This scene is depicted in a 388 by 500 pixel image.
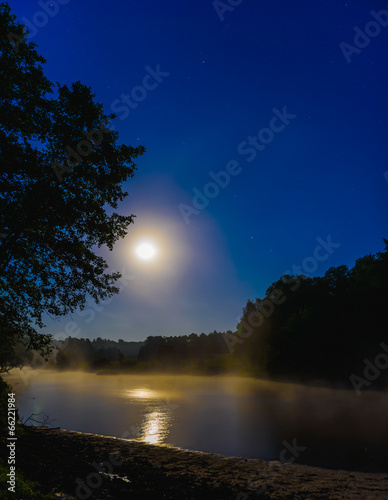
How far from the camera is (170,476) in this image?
40.4 ft

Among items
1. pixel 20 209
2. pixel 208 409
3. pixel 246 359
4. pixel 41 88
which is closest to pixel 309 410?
pixel 208 409

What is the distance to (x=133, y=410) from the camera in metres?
33.5

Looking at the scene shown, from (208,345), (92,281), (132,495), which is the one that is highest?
(92,281)

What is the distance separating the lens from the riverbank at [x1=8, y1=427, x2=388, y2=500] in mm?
10375

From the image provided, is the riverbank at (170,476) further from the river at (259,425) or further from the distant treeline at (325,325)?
the distant treeline at (325,325)

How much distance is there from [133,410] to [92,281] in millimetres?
23259

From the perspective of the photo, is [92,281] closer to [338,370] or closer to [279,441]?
[279,441]
